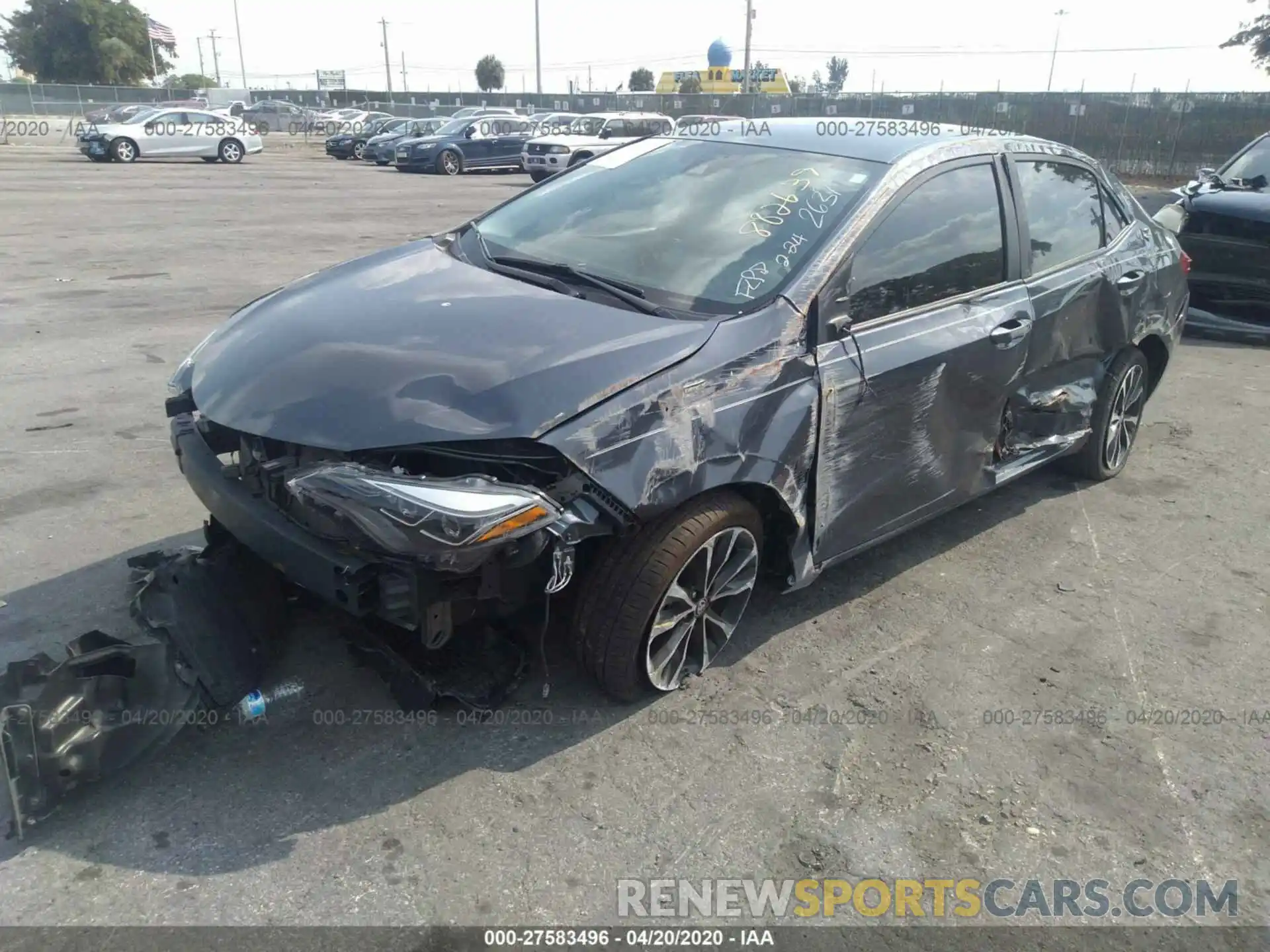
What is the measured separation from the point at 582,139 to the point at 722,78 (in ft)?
152

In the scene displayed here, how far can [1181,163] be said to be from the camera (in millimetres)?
29109

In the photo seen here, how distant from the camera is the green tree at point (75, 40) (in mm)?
70625

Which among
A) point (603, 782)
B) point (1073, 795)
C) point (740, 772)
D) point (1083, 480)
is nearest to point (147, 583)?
point (603, 782)

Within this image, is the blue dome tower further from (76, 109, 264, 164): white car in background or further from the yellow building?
(76, 109, 264, 164): white car in background

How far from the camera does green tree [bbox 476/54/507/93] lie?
91.4 m

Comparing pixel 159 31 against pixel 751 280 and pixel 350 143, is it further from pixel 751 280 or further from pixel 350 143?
pixel 751 280

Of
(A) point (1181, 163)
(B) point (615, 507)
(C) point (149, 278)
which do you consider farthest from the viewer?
(A) point (1181, 163)

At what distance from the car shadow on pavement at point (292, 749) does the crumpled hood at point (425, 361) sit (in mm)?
923

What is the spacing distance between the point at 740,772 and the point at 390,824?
105cm

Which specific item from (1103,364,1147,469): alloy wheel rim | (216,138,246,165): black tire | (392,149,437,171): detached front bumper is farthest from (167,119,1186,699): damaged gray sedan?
(216,138,246,165): black tire

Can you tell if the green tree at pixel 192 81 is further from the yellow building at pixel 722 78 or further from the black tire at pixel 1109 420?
the black tire at pixel 1109 420

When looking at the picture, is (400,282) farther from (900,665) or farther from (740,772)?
(900,665)

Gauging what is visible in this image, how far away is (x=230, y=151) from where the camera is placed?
29.5 meters

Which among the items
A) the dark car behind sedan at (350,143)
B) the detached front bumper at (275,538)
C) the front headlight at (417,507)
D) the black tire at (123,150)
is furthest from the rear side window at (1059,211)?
the dark car behind sedan at (350,143)
